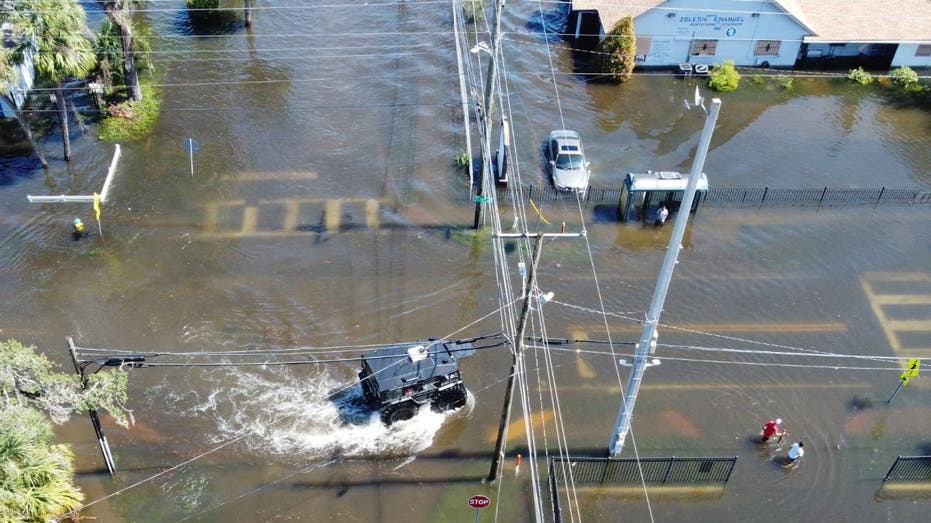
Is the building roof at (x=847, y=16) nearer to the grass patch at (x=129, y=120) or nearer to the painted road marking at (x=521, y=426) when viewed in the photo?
the grass patch at (x=129, y=120)

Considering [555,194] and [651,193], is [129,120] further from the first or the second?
[651,193]

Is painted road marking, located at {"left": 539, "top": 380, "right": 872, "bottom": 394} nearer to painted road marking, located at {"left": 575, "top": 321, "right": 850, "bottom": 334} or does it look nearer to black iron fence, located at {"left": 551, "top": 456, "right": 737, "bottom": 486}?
painted road marking, located at {"left": 575, "top": 321, "right": 850, "bottom": 334}

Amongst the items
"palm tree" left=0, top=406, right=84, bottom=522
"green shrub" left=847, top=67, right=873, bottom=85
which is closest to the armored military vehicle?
"palm tree" left=0, top=406, right=84, bottom=522

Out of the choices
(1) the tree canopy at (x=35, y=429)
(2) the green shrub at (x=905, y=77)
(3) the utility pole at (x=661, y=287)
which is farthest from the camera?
(2) the green shrub at (x=905, y=77)

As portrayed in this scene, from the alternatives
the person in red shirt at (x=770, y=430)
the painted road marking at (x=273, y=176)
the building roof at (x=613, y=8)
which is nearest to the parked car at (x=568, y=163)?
the building roof at (x=613, y=8)

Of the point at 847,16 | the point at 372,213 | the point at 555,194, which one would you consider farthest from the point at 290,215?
the point at 847,16

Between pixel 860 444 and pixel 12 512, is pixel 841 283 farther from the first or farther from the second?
pixel 12 512
